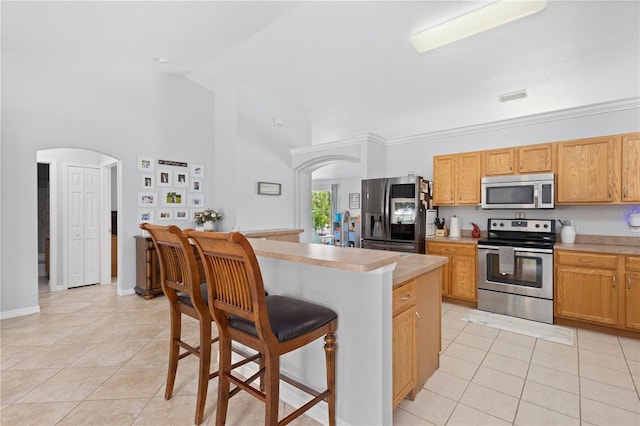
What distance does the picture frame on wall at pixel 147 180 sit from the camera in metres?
4.62

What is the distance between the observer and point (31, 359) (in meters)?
2.56

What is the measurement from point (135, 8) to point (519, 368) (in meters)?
4.79

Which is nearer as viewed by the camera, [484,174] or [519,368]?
[519,368]

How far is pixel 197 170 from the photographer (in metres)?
5.21

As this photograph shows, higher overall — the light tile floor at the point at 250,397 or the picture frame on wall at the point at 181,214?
the picture frame on wall at the point at 181,214

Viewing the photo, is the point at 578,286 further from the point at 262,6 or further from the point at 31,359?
the point at 31,359

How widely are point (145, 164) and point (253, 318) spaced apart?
14.1 ft

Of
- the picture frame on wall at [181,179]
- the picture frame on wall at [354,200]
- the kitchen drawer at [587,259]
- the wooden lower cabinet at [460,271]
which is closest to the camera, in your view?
the kitchen drawer at [587,259]

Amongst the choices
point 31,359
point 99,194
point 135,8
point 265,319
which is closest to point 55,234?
point 99,194

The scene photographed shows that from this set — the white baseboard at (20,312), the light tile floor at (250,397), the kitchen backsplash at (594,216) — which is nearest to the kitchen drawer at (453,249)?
the kitchen backsplash at (594,216)

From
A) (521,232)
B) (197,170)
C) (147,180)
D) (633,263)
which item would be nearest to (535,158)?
(521,232)

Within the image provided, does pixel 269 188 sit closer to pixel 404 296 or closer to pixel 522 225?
pixel 522 225

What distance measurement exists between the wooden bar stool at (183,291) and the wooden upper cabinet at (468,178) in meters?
3.69

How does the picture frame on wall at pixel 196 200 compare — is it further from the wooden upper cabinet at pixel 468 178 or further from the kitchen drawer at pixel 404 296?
the kitchen drawer at pixel 404 296
